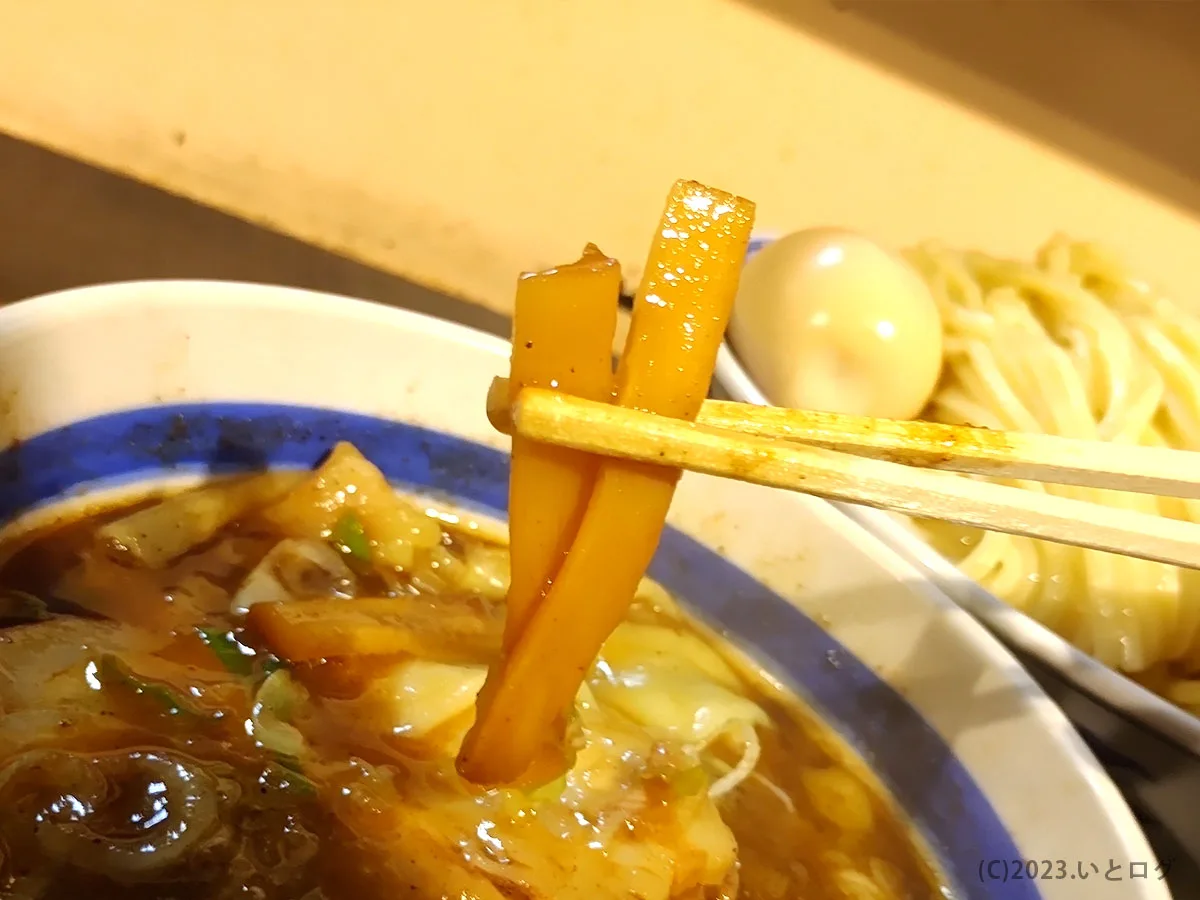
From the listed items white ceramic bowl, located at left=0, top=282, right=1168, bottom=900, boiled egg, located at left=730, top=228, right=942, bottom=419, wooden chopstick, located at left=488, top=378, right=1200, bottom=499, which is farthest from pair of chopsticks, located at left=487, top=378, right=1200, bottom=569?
boiled egg, located at left=730, top=228, right=942, bottom=419

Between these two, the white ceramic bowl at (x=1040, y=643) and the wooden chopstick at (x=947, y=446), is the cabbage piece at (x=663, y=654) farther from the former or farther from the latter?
the wooden chopstick at (x=947, y=446)

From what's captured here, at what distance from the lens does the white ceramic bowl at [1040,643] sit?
0.79m

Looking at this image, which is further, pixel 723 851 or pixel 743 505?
pixel 743 505

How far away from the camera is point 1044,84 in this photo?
1426mm

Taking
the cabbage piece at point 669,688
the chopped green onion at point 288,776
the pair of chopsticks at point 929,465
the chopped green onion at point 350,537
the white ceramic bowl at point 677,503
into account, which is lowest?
the chopped green onion at point 288,776

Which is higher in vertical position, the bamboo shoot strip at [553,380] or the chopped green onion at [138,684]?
the bamboo shoot strip at [553,380]

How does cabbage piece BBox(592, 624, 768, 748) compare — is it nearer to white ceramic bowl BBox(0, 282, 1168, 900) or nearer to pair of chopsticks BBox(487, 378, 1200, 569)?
white ceramic bowl BBox(0, 282, 1168, 900)

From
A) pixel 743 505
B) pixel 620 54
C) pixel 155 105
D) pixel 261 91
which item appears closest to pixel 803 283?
pixel 743 505

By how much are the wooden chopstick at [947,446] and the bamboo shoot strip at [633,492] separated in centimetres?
5

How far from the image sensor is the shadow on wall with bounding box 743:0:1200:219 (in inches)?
53.8

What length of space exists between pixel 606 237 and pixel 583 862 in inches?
41.0

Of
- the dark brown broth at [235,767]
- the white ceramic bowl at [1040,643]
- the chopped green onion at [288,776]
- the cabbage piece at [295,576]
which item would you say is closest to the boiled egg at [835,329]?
the white ceramic bowl at [1040,643]

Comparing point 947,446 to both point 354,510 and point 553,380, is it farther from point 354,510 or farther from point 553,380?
point 354,510

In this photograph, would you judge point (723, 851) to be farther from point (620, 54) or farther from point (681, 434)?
point (620, 54)
